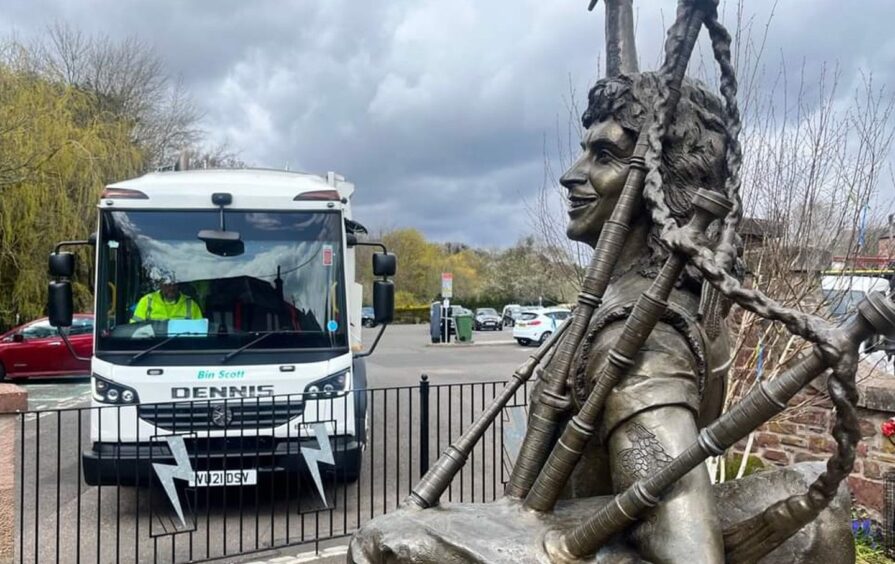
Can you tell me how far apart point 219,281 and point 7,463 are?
2.36 metres

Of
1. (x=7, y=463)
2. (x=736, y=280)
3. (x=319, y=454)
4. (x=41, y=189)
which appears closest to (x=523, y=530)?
(x=736, y=280)

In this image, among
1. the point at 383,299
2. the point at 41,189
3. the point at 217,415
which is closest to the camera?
the point at 217,415

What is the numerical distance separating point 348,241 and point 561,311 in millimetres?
20085

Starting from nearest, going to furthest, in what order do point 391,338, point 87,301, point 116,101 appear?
point 87,301 → point 116,101 → point 391,338

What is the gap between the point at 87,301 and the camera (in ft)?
62.9

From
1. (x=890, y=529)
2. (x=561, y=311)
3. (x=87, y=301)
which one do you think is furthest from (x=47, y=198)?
(x=890, y=529)

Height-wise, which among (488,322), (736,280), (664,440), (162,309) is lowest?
(488,322)

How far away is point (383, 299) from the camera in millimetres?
6754

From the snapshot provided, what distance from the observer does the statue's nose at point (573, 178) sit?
1.64 meters

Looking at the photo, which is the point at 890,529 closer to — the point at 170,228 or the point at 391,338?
the point at 170,228

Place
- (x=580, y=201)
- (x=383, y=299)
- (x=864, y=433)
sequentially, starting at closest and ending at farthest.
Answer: (x=580, y=201), (x=864, y=433), (x=383, y=299)

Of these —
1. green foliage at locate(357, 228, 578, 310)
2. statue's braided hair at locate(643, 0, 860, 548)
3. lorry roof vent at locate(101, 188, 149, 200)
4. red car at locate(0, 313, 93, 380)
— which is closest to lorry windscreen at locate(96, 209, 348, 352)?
lorry roof vent at locate(101, 188, 149, 200)

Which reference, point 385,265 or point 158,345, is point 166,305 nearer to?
point 158,345

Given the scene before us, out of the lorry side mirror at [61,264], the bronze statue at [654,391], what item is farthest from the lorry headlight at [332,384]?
the bronze statue at [654,391]
